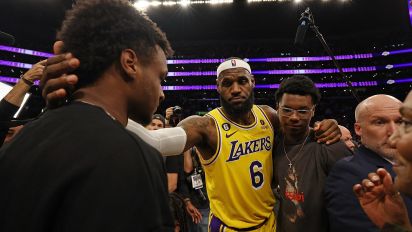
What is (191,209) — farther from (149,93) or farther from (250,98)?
(149,93)

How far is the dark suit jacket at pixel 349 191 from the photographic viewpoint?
1.58 metres

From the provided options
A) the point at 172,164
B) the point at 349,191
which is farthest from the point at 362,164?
the point at 172,164

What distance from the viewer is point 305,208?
6.19 feet

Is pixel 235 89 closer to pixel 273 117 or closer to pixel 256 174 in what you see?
pixel 273 117

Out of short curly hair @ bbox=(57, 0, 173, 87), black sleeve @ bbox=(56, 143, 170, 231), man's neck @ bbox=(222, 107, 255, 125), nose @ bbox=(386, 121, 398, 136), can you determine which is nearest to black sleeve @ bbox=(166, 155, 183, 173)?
man's neck @ bbox=(222, 107, 255, 125)

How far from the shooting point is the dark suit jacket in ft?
5.19

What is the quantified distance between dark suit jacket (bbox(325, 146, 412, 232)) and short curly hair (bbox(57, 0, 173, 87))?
1.31 metres

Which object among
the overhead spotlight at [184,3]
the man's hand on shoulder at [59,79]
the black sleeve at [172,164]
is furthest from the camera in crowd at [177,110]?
the overhead spotlight at [184,3]

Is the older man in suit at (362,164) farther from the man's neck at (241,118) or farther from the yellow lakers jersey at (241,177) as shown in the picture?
the man's neck at (241,118)

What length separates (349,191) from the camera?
166 centimetres

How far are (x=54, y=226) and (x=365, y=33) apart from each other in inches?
712

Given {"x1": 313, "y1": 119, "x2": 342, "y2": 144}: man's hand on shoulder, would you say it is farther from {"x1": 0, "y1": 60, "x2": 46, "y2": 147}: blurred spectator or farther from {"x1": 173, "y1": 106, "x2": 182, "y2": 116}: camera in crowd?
{"x1": 173, "y1": 106, "x2": 182, "y2": 116}: camera in crowd

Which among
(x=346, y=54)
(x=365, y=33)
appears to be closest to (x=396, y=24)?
(x=365, y=33)

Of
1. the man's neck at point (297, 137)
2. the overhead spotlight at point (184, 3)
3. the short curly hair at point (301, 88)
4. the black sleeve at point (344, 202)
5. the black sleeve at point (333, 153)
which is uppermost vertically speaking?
the overhead spotlight at point (184, 3)
